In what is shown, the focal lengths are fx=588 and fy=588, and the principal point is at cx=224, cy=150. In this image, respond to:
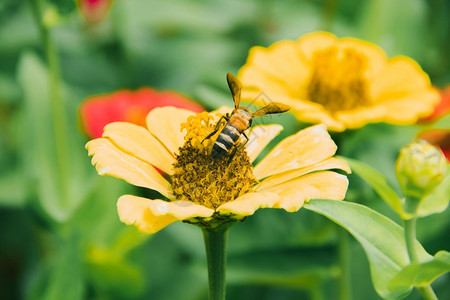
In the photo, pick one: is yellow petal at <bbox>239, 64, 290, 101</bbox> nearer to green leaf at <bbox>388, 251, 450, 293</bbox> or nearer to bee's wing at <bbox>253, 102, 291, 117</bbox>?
bee's wing at <bbox>253, 102, 291, 117</bbox>

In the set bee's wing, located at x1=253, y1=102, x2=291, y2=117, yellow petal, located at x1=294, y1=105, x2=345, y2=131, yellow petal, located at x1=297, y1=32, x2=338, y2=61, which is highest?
bee's wing, located at x1=253, y1=102, x2=291, y2=117

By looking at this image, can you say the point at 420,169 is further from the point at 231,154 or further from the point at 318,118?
the point at 318,118

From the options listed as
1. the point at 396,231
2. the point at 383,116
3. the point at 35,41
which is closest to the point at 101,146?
the point at 396,231

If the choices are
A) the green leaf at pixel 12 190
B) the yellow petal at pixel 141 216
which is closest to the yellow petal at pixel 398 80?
the yellow petal at pixel 141 216

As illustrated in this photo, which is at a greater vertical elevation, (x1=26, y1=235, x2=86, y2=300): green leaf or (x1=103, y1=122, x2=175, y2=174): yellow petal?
(x1=103, y1=122, x2=175, y2=174): yellow petal

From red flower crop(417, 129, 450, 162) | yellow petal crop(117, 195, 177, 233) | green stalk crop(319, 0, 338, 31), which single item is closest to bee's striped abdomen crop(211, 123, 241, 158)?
yellow petal crop(117, 195, 177, 233)

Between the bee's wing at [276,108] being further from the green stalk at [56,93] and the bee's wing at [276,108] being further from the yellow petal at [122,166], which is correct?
the green stalk at [56,93]

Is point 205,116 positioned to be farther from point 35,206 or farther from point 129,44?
point 129,44
